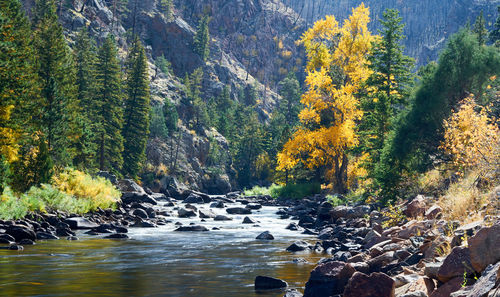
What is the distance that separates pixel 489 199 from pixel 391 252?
2.56 meters

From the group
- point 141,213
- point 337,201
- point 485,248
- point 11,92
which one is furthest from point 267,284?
point 11,92

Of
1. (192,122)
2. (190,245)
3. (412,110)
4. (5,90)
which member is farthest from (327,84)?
(192,122)

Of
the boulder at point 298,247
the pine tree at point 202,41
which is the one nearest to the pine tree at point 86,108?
the boulder at point 298,247

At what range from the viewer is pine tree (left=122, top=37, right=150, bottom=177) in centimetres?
5366

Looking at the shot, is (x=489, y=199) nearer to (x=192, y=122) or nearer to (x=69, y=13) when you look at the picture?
(x=192, y=122)

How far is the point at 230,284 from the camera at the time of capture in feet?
35.9

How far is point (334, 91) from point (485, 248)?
2490 centimetres

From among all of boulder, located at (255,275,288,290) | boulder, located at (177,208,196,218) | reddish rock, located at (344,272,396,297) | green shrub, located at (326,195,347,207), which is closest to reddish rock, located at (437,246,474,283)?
reddish rock, located at (344,272,396,297)

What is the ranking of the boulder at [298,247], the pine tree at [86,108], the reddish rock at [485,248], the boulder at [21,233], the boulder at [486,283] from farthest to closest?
the pine tree at [86,108], the boulder at [21,233], the boulder at [298,247], the reddish rock at [485,248], the boulder at [486,283]

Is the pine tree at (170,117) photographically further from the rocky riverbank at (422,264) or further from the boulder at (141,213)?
the rocky riverbank at (422,264)

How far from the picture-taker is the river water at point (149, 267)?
10.2 metres

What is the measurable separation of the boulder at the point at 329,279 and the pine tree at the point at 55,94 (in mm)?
26581

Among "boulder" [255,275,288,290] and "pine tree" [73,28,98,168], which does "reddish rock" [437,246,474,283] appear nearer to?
"boulder" [255,275,288,290]

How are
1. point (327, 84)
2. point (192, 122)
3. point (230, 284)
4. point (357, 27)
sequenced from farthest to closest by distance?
point (192, 122) → point (357, 27) → point (327, 84) → point (230, 284)
